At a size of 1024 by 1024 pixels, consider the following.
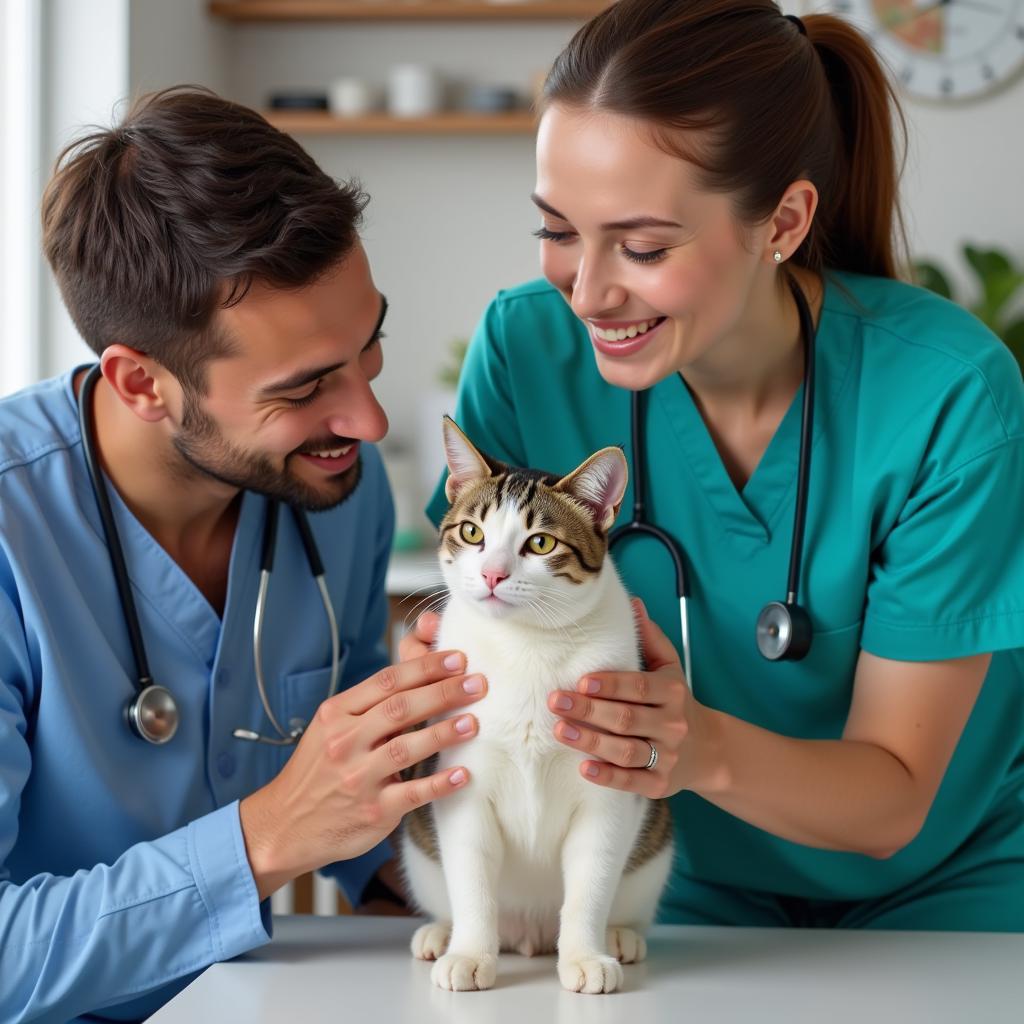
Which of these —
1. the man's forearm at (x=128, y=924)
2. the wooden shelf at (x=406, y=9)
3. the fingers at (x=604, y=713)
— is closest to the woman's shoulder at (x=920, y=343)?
the fingers at (x=604, y=713)

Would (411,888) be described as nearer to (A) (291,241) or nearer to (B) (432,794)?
(B) (432,794)

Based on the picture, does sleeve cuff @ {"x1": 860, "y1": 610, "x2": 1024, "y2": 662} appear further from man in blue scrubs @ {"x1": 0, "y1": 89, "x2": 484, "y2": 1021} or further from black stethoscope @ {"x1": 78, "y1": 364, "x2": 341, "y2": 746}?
black stethoscope @ {"x1": 78, "y1": 364, "x2": 341, "y2": 746}

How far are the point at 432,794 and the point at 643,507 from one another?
464mm

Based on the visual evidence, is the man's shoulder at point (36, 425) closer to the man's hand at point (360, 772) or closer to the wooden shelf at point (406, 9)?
the man's hand at point (360, 772)

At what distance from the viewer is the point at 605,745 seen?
1.07 meters

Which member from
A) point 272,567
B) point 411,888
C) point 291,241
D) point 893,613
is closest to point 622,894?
point 411,888

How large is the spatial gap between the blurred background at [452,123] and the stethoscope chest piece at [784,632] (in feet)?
6.61

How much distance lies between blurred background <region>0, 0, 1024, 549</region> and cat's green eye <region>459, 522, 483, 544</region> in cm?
208

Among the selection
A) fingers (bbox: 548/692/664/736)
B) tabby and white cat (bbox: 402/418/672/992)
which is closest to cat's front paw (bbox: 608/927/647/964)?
tabby and white cat (bbox: 402/418/672/992)

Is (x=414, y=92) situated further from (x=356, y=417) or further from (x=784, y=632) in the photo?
(x=784, y=632)

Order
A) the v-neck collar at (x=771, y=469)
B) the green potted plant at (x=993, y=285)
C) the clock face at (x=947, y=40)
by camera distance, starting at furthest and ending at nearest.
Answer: the clock face at (x=947, y=40) → the green potted plant at (x=993, y=285) → the v-neck collar at (x=771, y=469)

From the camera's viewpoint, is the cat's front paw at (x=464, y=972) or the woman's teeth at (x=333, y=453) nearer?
the cat's front paw at (x=464, y=972)

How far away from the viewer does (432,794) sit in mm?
1076

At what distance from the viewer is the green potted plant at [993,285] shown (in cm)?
309
